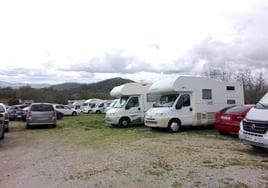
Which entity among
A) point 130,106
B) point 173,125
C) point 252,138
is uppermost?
point 130,106

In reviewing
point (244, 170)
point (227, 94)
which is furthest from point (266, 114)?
point (227, 94)

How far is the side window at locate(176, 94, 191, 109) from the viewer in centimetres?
1750

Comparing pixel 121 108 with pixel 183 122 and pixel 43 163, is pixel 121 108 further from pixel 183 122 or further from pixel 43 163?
pixel 43 163

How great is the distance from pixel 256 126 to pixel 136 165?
3.80 meters

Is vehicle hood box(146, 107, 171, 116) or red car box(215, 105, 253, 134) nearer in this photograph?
red car box(215, 105, 253, 134)

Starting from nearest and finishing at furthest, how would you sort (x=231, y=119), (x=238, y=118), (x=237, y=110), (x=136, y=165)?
(x=136, y=165)
(x=238, y=118)
(x=231, y=119)
(x=237, y=110)

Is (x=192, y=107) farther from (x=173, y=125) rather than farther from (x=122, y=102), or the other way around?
(x=122, y=102)

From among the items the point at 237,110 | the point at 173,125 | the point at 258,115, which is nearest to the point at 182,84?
the point at 173,125

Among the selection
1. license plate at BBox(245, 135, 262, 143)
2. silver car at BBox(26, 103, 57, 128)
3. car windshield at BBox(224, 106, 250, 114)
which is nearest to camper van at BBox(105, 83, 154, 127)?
silver car at BBox(26, 103, 57, 128)

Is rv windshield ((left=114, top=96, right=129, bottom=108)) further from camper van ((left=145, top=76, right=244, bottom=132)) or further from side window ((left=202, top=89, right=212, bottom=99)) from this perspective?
side window ((left=202, top=89, right=212, bottom=99))

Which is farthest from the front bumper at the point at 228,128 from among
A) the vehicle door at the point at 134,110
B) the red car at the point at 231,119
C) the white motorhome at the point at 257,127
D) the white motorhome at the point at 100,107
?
the white motorhome at the point at 100,107

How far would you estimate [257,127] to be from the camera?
993 cm

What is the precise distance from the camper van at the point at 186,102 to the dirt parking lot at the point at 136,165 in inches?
176

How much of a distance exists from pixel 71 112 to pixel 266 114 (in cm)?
3273
